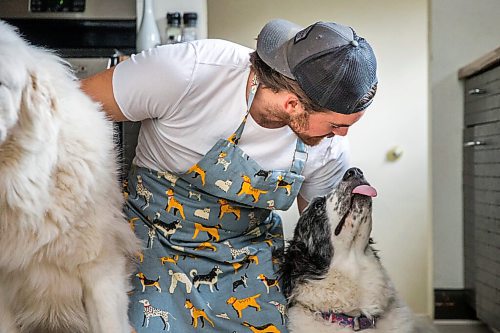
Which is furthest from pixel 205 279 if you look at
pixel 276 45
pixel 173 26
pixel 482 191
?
pixel 173 26

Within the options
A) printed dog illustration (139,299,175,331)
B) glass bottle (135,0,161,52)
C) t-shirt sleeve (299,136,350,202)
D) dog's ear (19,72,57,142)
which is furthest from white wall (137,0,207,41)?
dog's ear (19,72,57,142)

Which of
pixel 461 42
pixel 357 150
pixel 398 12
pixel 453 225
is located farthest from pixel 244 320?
pixel 398 12

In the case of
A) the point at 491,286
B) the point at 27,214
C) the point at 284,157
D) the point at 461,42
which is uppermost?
the point at 461,42

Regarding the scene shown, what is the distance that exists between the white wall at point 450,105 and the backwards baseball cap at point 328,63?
1845 mm

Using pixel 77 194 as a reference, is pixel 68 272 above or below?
below

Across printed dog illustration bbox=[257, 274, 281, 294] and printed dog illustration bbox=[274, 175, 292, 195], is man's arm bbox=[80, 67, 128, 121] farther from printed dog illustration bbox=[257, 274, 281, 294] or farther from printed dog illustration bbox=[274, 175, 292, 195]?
printed dog illustration bbox=[257, 274, 281, 294]

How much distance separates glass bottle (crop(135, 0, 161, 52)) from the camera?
10.9ft

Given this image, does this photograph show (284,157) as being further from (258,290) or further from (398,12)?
(398,12)

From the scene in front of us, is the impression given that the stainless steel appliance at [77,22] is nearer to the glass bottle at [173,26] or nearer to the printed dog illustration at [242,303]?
the glass bottle at [173,26]

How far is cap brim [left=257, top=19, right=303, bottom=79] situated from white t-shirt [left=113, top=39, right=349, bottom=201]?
4.9 inches

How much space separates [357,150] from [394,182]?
325mm

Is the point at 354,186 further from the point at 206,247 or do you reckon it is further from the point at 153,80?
the point at 153,80

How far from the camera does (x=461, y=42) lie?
3.28 m

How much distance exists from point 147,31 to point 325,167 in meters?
1.72
